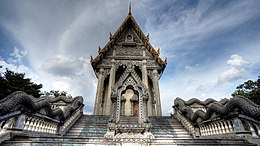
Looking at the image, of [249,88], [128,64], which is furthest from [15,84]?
[249,88]

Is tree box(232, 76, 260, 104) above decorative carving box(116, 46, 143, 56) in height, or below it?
below

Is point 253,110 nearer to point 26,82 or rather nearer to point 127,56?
point 127,56

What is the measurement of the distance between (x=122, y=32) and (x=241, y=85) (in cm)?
1553

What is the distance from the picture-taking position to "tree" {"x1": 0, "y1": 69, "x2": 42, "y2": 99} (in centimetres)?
1292

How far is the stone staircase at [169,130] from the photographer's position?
540cm

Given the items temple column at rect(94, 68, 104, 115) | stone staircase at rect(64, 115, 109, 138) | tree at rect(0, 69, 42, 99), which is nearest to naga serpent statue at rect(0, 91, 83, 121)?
stone staircase at rect(64, 115, 109, 138)

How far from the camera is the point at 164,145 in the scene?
309 cm

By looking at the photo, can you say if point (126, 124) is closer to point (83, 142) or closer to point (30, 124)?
point (83, 142)

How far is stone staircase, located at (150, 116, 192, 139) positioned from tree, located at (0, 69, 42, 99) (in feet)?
50.4

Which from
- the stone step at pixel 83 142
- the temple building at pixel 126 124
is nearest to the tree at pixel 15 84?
the temple building at pixel 126 124

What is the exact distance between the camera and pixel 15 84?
1409 centimetres

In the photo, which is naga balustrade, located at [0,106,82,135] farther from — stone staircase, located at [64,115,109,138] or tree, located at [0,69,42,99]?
tree, located at [0,69,42,99]

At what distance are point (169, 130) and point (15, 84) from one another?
1710 centimetres

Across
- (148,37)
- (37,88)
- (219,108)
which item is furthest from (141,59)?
(37,88)
